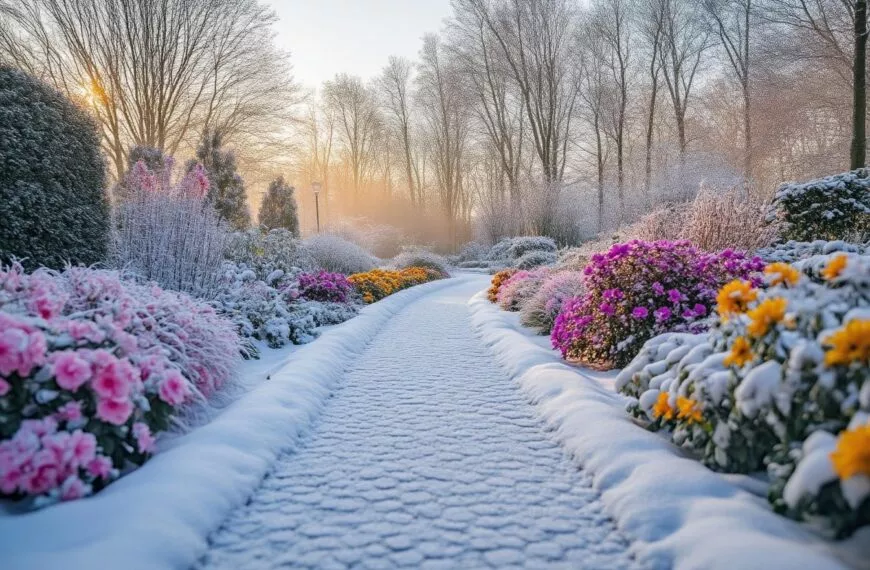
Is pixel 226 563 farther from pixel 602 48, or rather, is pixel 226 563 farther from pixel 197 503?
pixel 602 48

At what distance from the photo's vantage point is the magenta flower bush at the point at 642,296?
11.8 feet

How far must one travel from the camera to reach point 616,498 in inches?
71.3

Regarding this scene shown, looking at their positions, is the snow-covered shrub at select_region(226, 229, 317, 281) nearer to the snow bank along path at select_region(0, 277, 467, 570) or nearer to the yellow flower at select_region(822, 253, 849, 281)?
the snow bank along path at select_region(0, 277, 467, 570)

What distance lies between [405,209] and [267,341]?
25.2 m

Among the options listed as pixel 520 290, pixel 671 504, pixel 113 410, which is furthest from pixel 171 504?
pixel 520 290

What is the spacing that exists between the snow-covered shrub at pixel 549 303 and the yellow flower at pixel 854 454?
4133 mm

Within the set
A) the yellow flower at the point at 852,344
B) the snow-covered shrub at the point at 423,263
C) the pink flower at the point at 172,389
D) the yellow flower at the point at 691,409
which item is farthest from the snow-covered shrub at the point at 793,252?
the snow-covered shrub at the point at 423,263

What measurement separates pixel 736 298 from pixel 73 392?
2672mm

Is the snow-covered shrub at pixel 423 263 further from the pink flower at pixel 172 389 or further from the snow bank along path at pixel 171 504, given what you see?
the pink flower at pixel 172 389

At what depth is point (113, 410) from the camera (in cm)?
185

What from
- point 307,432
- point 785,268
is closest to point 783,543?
point 785,268

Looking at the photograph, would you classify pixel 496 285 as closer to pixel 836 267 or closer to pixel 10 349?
pixel 836 267

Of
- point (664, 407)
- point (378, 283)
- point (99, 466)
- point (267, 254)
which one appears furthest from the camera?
point (378, 283)

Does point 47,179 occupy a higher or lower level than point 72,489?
higher
